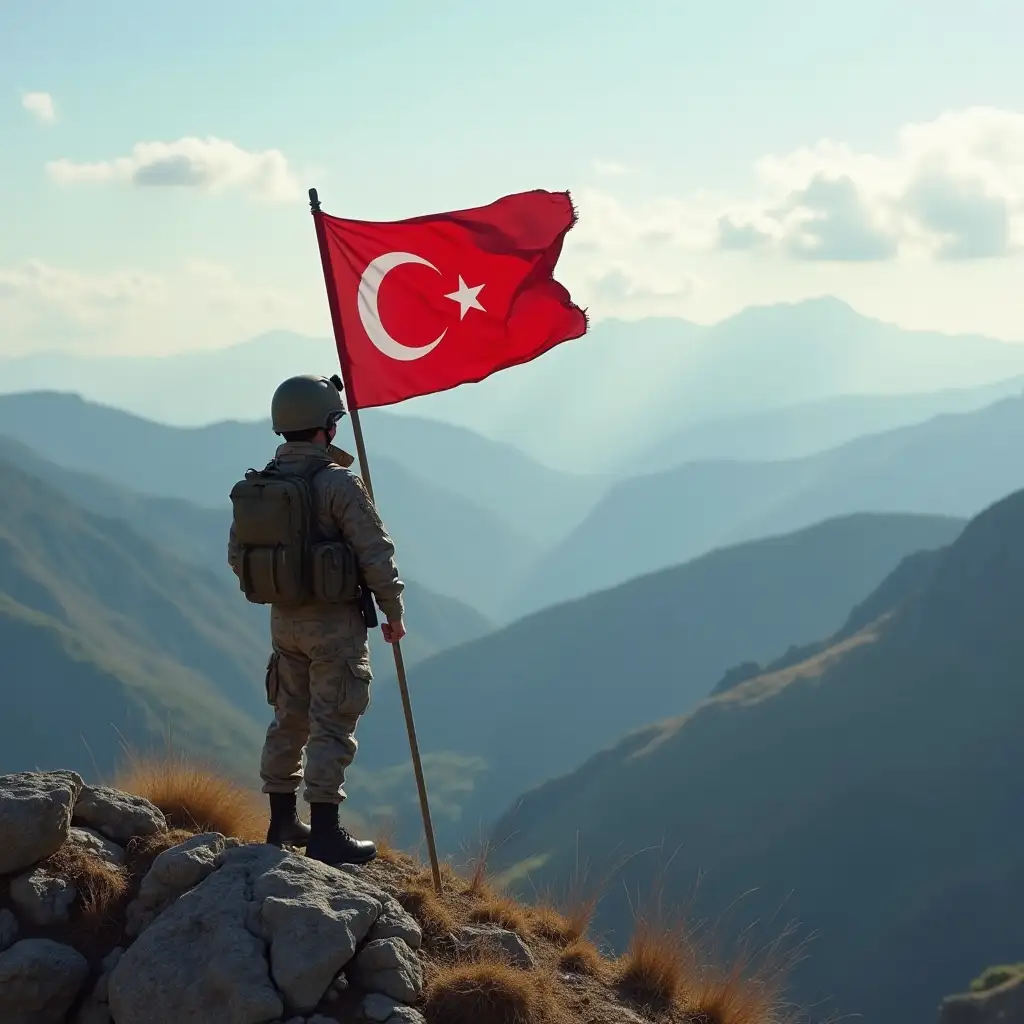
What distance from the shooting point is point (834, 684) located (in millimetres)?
125562

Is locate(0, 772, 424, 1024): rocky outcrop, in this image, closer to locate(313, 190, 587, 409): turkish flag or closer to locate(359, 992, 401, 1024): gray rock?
locate(359, 992, 401, 1024): gray rock

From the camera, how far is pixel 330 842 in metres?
7.96

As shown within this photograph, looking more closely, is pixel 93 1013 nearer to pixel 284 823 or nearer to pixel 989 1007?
pixel 284 823

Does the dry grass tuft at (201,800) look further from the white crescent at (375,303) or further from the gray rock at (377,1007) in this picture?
the white crescent at (375,303)

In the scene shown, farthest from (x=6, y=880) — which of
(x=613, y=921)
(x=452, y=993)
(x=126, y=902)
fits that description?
(x=613, y=921)

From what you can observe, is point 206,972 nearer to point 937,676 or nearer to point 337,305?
point 337,305

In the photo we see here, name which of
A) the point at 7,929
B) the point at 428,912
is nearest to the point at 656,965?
the point at 428,912

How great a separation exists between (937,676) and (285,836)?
402 ft

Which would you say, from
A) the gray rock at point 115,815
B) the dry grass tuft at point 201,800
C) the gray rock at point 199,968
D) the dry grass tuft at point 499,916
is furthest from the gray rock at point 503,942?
the gray rock at point 115,815

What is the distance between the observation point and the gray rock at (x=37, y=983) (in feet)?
21.1

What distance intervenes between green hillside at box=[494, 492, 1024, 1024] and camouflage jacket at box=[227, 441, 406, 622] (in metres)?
79.4

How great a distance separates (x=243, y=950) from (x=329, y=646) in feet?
7.10

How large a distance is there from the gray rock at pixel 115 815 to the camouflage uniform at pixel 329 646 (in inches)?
36.5

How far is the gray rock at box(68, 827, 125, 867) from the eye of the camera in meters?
7.57
